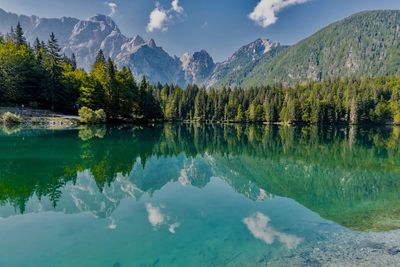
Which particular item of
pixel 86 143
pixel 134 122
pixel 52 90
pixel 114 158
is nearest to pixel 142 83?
pixel 134 122

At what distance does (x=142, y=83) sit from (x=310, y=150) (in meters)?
66.0

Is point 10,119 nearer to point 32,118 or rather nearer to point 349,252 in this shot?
point 32,118

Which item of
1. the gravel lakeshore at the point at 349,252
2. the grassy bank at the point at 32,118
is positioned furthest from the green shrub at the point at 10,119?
the gravel lakeshore at the point at 349,252

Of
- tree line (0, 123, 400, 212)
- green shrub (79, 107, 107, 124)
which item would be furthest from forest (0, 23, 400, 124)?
tree line (0, 123, 400, 212)

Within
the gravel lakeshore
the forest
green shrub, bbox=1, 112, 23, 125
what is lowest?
the gravel lakeshore

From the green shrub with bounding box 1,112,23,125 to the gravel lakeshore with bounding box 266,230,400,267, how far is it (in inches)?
2689

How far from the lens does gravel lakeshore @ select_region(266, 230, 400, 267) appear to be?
1097 cm

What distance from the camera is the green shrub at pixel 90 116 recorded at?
71.6 meters

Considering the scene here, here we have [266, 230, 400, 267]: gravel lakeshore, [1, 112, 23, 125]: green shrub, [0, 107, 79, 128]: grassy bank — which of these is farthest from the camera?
[0, 107, 79, 128]: grassy bank

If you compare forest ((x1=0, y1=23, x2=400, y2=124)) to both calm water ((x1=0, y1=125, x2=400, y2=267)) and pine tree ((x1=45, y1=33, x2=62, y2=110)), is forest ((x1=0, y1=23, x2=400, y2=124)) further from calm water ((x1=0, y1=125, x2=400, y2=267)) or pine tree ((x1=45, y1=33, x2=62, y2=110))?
calm water ((x1=0, y1=125, x2=400, y2=267))

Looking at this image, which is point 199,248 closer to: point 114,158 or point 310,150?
point 114,158

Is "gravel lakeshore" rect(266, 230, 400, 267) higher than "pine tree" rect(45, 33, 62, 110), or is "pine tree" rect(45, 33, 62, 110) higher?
"pine tree" rect(45, 33, 62, 110)

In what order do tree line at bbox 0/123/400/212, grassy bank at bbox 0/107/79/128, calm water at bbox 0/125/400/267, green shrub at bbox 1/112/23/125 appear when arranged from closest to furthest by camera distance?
calm water at bbox 0/125/400/267 → tree line at bbox 0/123/400/212 → green shrub at bbox 1/112/23/125 → grassy bank at bbox 0/107/79/128

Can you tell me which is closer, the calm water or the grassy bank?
the calm water
